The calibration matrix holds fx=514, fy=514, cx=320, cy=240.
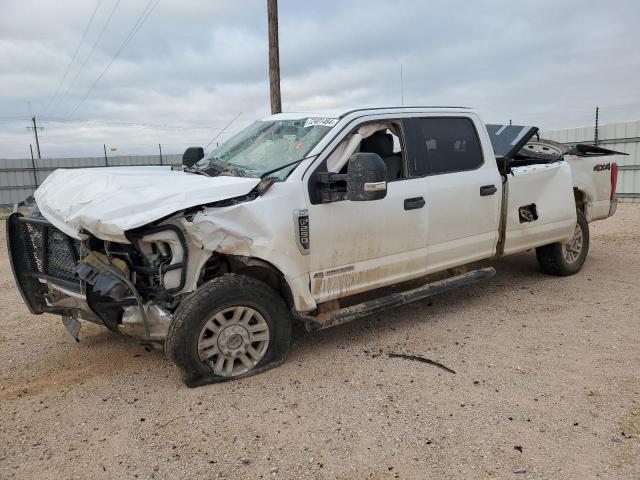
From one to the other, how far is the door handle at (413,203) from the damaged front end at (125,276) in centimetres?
185

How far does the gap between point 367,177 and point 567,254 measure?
3798 millimetres

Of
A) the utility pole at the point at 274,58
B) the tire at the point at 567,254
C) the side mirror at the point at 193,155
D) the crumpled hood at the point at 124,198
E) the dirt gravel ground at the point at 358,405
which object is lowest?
the dirt gravel ground at the point at 358,405

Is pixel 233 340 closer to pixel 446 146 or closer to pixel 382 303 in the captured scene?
pixel 382 303

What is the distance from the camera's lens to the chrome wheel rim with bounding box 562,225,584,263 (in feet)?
19.9

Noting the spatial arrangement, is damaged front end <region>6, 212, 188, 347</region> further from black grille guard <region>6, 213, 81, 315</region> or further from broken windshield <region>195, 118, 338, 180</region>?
broken windshield <region>195, 118, 338, 180</region>

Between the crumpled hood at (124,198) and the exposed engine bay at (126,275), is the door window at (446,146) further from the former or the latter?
the exposed engine bay at (126,275)

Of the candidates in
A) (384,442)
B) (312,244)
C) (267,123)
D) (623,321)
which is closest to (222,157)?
(267,123)

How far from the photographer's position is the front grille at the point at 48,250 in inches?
141

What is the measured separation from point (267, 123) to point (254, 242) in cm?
169

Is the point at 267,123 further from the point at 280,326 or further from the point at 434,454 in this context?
the point at 434,454

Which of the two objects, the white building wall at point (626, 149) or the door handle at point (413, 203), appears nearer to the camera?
the door handle at point (413, 203)

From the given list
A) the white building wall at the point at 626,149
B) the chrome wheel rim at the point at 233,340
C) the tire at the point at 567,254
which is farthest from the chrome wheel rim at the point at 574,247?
the white building wall at the point at 626,149

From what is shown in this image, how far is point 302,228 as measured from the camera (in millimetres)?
3680

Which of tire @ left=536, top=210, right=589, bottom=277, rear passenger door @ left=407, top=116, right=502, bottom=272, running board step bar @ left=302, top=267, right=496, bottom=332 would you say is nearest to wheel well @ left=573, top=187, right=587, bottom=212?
tire @ left=536, top=210, right=589, bottom=277
